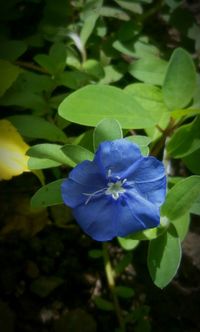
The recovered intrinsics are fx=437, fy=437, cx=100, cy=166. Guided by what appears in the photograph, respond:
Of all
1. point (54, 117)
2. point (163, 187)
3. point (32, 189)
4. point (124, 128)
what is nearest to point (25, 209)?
point (32, 189)

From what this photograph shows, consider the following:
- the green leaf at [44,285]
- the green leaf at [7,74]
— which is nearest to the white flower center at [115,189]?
the green leaf at [7,74]

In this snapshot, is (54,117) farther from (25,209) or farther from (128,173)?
(128,173)

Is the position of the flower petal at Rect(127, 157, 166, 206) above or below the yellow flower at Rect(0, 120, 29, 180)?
above

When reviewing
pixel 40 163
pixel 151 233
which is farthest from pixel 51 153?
pixel 151 233

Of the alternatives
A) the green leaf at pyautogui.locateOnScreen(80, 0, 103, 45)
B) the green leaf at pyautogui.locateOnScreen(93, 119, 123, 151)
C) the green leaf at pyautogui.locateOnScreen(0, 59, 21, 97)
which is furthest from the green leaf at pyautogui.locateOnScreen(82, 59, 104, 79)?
the green leaf at pyautogui.locateOnScreen(93, 119, 123, 151)

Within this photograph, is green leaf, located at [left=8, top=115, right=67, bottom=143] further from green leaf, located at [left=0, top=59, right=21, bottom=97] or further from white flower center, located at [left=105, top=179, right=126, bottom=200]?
white flower center, located at [left=105, top=179, right=126, bottom=200]

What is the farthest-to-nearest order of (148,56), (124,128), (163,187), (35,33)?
(35,33) → (148,56) → (124,128) → (163,187)

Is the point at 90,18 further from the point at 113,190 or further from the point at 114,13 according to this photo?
the point at 113,190
